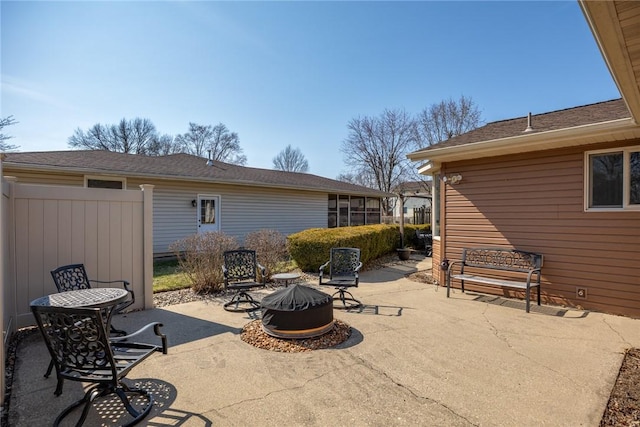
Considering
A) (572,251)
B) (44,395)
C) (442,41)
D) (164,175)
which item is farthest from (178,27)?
(572,251)

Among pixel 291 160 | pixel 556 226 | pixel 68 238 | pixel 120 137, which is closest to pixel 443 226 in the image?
pixel 556 226

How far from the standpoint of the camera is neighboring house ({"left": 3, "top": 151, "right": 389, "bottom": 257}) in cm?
868

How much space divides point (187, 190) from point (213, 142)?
24.6 metres

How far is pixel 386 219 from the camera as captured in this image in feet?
72.8

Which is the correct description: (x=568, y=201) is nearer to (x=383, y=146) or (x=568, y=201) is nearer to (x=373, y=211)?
(x=373, y=211)

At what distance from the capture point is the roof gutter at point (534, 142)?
4391 mm

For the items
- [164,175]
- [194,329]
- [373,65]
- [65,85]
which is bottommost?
[194,329]

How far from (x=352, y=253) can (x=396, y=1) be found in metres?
6.34

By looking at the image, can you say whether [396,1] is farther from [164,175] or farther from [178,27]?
[164,175]

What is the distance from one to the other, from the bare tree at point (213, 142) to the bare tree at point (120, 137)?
9.81 feet

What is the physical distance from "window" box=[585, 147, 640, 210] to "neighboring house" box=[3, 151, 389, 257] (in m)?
9.84

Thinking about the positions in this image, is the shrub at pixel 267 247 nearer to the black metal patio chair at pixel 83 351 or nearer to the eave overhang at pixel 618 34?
the black metal patio chair at pixel 83 351

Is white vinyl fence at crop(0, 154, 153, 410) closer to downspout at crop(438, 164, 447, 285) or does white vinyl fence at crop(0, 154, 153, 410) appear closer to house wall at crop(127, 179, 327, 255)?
house wall at crop(127, 179, 327, 255)

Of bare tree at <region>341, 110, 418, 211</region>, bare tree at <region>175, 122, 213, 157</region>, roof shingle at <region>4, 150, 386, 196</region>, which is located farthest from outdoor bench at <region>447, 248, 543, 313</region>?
bare tree at <region>175, 122, 213, 157</region>
